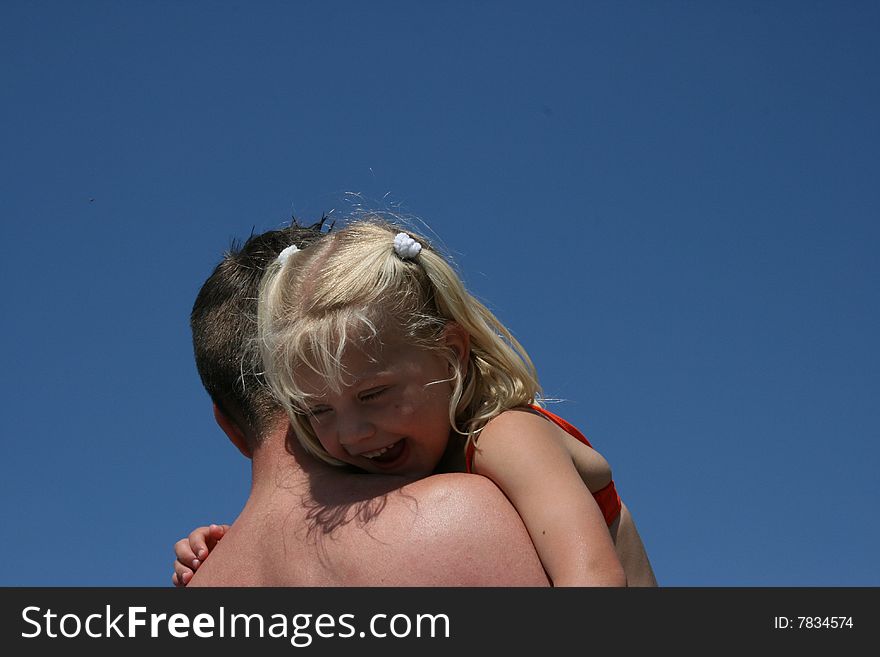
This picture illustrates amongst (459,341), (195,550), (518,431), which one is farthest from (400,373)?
(195,550)

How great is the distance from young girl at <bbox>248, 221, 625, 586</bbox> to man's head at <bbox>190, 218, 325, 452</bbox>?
25cm

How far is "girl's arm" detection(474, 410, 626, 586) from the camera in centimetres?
384

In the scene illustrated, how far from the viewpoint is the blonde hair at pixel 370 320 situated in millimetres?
4395

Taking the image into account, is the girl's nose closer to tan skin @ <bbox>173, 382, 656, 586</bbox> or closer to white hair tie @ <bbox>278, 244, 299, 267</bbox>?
tan skin @ <bbox>173, 382, 656, 586</bbox>

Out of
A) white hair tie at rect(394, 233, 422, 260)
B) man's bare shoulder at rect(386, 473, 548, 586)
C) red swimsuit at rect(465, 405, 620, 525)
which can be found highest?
white hair tie at rect(394, 233, 422, 260)

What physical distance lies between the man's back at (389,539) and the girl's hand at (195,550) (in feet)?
1.95

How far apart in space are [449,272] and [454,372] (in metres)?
0.46

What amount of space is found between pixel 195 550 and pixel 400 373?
53.3 inches

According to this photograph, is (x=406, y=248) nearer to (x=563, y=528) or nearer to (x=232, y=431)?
(x=232, y=431)

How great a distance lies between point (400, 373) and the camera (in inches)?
174

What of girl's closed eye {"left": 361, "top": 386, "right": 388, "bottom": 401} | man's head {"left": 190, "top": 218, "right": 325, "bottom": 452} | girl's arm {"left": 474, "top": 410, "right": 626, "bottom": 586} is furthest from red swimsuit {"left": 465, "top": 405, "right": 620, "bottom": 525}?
man's head {"left": 190, "top": 218, "right": 325, "bottom": 452}
